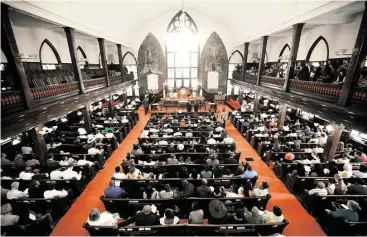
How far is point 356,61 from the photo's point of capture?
6445 millimetres

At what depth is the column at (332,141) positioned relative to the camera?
795 centimetres

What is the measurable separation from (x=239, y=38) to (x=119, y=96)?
15.6 meters

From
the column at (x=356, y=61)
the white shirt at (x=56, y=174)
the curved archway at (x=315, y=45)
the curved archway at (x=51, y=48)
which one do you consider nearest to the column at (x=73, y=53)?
the curved archway at (x=51, y=48)

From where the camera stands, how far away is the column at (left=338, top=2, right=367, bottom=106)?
6.29m

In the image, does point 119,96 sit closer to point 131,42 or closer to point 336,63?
point 131,42

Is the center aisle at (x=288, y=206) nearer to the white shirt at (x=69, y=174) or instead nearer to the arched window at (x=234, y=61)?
the white shirt at (x=69, y=174)

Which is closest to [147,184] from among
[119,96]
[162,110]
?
[162,110]

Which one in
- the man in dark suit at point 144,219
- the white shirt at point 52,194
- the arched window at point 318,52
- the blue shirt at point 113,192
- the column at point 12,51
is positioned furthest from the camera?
the arched window at point 318,52

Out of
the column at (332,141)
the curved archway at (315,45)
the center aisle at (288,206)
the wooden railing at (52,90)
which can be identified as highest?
the curved archway at (315,45)

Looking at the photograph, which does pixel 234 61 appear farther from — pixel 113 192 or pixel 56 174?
pixel 56 174

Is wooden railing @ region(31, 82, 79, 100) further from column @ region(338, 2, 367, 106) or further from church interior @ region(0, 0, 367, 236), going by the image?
column @ region(338, 2, 367, 106)

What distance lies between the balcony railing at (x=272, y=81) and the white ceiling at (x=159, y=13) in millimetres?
2933

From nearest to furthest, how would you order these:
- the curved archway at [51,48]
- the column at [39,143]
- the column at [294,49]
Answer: the column at [39,143] → the column at [294,49] → the curved archway at [51,48]

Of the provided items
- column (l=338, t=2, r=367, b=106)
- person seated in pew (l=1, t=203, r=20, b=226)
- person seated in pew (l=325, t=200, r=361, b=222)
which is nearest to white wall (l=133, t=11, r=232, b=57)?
column (l=338, t=2, r=367, b=106)
